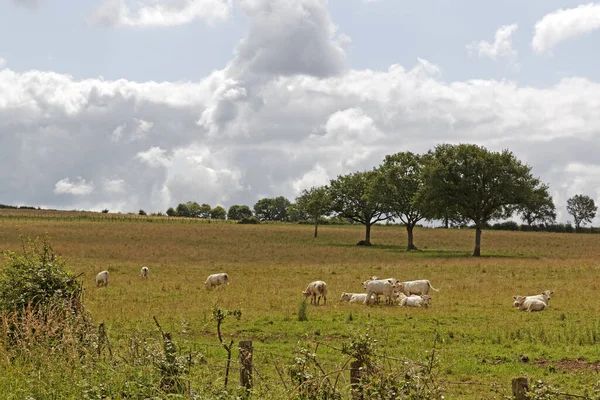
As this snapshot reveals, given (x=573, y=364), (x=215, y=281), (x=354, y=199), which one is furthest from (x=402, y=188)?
(x=573, y=364)

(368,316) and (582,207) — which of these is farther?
(582,207)

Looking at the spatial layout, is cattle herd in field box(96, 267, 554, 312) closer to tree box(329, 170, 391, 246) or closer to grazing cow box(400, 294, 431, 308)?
grazing cow box(400, 294, 431, 308)

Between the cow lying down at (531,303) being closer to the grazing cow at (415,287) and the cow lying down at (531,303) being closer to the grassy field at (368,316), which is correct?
the grassy field at (368,316)

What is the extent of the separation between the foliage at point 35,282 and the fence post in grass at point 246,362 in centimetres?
584

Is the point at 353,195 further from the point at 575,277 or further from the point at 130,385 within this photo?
the point at 130,385

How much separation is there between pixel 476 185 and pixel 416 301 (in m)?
39.3

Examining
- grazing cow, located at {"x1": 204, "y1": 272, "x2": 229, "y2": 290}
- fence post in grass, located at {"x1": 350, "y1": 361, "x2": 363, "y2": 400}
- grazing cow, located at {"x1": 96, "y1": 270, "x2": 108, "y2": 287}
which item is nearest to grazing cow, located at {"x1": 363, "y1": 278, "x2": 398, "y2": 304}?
grazing cow, located at {"x1": 204, "y1": 272, "x2": 229, "y2": 290}

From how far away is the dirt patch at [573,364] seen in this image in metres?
13.3

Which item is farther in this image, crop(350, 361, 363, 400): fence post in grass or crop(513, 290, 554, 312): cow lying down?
crop(513, 290, 554, 312): cow lying down

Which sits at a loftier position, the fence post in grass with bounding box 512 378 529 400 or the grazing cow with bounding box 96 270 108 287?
the fence post in grass with bounding box 512 378 529 400

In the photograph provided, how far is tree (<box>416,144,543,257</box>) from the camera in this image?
59094mm

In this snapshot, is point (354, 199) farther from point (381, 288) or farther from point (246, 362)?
point (246, 362)

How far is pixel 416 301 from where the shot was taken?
23.4 meters

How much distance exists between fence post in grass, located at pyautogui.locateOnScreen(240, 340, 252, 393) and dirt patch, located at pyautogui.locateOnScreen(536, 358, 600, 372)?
26.8 ft
